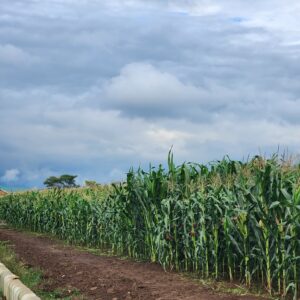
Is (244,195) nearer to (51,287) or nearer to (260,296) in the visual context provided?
(260,296)

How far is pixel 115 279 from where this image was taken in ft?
35.7

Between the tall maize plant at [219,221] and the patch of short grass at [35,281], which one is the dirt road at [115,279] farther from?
the tall maize plant at [219,221]

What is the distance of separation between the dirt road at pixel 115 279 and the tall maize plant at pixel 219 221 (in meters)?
0.65

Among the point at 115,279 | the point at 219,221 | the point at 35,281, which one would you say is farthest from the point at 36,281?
the point at 219,221

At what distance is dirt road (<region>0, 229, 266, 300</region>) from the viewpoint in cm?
912

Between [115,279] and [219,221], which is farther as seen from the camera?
[115,279]

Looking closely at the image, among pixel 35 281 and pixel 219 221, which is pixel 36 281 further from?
pixel 219 221

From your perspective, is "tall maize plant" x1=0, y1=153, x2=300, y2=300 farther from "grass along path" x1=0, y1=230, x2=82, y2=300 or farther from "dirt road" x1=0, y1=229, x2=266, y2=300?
"grass along path" x1=0, y1=230, x2=82, y2=300

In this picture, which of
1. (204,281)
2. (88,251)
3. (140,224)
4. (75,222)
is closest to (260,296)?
(204,281)

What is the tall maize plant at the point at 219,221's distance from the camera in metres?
8.77

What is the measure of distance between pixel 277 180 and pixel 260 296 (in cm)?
197

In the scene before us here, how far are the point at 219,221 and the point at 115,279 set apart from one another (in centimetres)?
250

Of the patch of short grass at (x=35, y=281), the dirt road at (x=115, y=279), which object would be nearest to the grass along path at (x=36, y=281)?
the patch of short grass at (x=35, y=281)

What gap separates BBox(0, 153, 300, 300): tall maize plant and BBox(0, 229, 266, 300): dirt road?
65 centimetres
